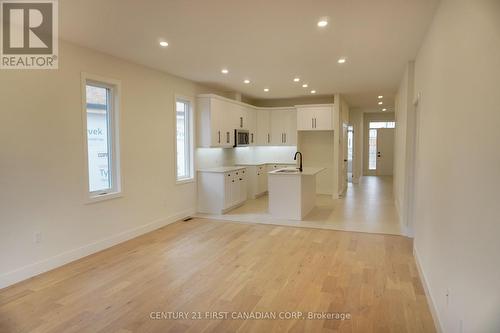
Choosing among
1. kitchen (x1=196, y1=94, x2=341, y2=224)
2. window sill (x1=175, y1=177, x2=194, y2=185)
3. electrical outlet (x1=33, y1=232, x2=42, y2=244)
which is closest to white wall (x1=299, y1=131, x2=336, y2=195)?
kitchen (x1=196, y1=94, x2=341, y2=224)

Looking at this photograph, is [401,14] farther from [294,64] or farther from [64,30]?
[64,30]

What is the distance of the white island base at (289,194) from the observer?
5.95 m

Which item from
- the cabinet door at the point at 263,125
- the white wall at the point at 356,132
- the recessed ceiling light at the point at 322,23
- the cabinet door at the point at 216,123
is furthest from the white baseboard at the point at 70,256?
the white wall at the point at 356,132

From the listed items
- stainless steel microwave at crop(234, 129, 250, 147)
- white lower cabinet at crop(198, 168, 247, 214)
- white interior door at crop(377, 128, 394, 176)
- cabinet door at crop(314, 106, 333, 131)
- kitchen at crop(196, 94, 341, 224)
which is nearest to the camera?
kitchen at crop(196, 94, 341, 224)

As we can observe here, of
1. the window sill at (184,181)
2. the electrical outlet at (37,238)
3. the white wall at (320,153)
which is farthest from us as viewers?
the white wall at (320,153)

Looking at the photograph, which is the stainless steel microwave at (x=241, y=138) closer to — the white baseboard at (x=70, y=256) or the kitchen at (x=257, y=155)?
the kitchen at (x=257, y=155)

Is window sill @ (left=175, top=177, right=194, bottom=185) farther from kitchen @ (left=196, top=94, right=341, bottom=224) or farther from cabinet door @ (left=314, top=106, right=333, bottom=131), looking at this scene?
cabinet door @ (left=314, top=106, right=333, bottom=131)

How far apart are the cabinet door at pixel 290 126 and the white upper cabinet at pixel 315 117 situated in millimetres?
294

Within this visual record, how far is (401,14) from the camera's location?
10.3 feet

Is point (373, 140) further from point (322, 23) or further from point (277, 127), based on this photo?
point (322, 23)

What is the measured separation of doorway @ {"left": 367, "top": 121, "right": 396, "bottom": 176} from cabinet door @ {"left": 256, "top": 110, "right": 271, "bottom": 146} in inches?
265

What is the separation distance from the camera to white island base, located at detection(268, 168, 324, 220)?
5.95 metres

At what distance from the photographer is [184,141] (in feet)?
21.3

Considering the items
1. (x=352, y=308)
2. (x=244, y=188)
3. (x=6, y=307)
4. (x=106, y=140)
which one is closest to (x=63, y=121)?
(x=106, y=140)
